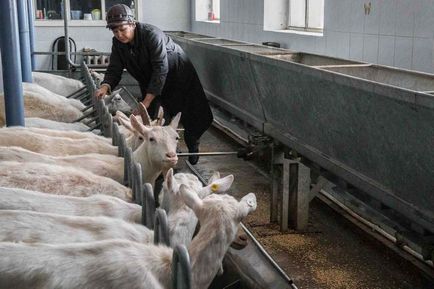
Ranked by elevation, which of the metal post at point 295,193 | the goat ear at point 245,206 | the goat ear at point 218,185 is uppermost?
the goat ear at point 245,206

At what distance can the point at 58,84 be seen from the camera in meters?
8.10

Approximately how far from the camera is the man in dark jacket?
5.76 m

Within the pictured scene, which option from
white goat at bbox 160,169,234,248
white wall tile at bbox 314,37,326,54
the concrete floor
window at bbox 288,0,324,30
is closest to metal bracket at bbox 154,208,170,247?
white goat at bbox 160,169,234,248

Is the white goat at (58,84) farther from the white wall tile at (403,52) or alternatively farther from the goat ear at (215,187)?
the goat ear at (215,187)

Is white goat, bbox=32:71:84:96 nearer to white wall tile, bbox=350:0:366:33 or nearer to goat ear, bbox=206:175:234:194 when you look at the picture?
white wall tile, bbox=350:0:366:33

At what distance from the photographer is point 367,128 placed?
3820mm

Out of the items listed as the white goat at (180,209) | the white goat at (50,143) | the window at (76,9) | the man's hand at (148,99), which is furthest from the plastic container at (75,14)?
the white goat at (180,209)

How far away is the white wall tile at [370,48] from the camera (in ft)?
21.3

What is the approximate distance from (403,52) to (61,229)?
14.2 ft

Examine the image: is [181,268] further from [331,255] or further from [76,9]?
[76,9]

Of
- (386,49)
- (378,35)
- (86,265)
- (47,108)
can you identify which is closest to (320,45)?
(378,35)

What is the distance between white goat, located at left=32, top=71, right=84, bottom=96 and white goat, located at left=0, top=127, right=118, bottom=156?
3669mm

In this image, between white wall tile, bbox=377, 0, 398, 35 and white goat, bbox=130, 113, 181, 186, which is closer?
white goat, bbox=130, 113, 181, 186

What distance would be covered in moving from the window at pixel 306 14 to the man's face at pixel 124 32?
12.4ft
